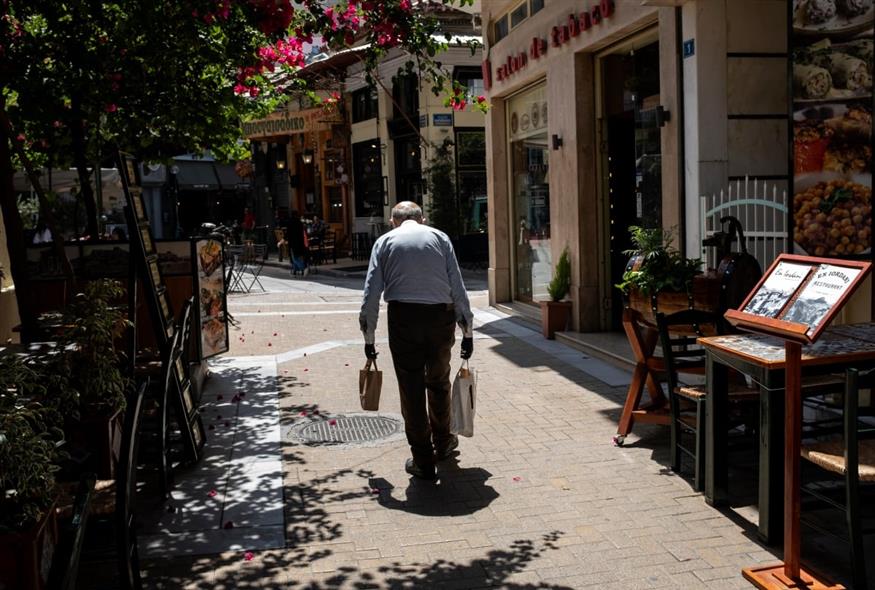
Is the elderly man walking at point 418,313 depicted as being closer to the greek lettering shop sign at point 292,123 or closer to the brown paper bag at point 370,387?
the brown paper bag at point 370,387

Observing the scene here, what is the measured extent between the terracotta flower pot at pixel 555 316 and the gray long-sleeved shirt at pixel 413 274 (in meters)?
5.41

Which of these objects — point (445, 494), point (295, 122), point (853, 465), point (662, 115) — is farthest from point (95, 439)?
point (295, 122)

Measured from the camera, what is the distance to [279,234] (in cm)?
3045

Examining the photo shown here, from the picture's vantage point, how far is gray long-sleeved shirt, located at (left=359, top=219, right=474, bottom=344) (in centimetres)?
577

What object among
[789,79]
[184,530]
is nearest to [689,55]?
[789,79]

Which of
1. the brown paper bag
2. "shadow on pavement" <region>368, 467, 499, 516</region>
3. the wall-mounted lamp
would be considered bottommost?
"shadow on pavement" <region>368, 467, 499, 516</region>

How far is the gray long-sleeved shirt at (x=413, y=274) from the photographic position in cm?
577

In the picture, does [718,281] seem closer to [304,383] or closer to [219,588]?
[219,588]

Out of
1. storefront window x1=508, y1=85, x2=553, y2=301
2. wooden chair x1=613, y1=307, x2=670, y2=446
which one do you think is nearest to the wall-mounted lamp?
wooden chair x1=613, y1=307, x2=670, y2=446

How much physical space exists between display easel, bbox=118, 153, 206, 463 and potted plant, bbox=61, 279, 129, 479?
2.60 ft

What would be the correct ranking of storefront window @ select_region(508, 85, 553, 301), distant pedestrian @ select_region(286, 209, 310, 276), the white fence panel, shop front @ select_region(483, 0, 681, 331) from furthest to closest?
distant pedestrian @ select_region(286, 209, 310, 276)
storefront window @ select_region(508, 85, 553, 301)
shop front @ select_region(483, 0, 681, 331)
the white fence panel

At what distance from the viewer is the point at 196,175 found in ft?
119

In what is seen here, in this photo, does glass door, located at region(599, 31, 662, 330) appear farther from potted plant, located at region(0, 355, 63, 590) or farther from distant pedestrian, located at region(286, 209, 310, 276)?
distant pedestrian, located at region(286, 209, 310, 276)

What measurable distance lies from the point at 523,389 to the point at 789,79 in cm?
366
